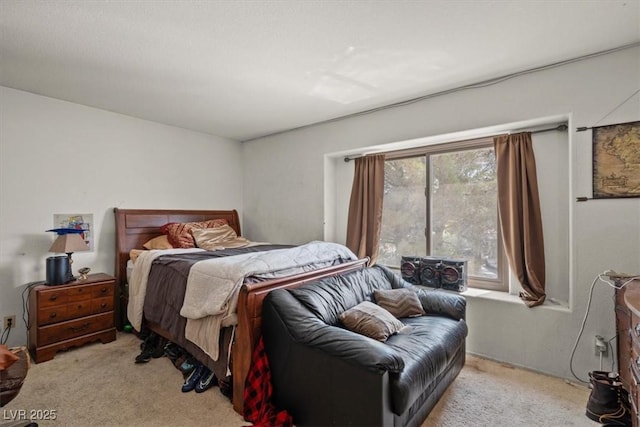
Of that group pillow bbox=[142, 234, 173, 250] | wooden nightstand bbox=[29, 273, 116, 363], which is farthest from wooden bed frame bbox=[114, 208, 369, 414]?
wooden nightstand bbox=[29, 273, 116, 363]

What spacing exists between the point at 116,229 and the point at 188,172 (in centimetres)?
115

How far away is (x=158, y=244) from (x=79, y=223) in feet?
2.55

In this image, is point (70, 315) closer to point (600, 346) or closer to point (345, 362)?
point (345, 362)

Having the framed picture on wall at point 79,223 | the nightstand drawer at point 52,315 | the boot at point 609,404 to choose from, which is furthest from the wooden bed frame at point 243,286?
the boot at point 609,404

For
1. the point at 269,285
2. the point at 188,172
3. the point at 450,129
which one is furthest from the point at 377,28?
the point at 188,172

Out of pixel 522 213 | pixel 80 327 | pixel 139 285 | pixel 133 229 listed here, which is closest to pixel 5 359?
pixel 139 285

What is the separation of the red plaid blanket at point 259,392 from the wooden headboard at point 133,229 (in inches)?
90.4

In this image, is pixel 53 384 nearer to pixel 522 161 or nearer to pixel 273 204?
pixel 273 204

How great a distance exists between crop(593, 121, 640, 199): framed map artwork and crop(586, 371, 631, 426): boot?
1252 millimetres

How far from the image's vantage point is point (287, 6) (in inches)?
65.6

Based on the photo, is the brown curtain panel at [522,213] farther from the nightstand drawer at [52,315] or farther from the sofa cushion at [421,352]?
the nightstand drawer at [52,315]

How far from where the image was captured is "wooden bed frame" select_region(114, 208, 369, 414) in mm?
1849

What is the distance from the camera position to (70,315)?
2.69 meters

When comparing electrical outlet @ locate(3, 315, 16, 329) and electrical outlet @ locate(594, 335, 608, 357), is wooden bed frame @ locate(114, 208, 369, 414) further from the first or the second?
electrical outlet @ locate(594, 335, 608, 357)
